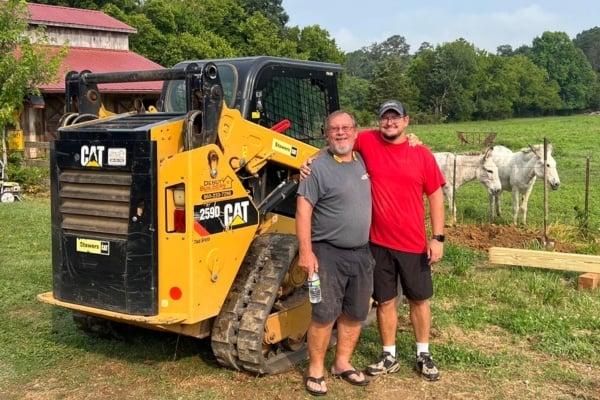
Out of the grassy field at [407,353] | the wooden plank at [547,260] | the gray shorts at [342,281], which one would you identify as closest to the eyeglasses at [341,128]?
the gray shorts at [342,281]

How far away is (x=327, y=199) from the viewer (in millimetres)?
4469

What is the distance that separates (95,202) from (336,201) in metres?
1.69

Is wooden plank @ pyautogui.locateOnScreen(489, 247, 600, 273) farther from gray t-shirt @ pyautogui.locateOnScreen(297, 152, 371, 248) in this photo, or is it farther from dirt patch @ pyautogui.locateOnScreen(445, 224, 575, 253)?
gray t-shirt @ pyautogui.locateOnScreen(297, 152, 371, 248)

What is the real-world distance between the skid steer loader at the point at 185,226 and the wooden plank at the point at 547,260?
11.8 feet

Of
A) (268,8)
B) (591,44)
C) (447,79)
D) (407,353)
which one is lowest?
(407,353)

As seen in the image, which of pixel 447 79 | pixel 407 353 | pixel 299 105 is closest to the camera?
pixel 407 353

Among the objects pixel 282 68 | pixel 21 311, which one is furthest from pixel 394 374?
pixel 21 311

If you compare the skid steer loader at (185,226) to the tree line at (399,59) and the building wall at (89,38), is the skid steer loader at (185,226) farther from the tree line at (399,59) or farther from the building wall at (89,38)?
the tree line at (399,59)

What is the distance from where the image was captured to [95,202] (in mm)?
4594

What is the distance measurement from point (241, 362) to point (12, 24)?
14699 millimetres

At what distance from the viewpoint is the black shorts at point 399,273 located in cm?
480

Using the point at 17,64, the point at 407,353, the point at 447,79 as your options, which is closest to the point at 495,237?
the point at 407,353

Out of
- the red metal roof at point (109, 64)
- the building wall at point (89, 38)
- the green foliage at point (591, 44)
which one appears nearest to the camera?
the red metal roof at point (109, 64)

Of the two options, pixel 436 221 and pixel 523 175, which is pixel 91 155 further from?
pixel 523 175
